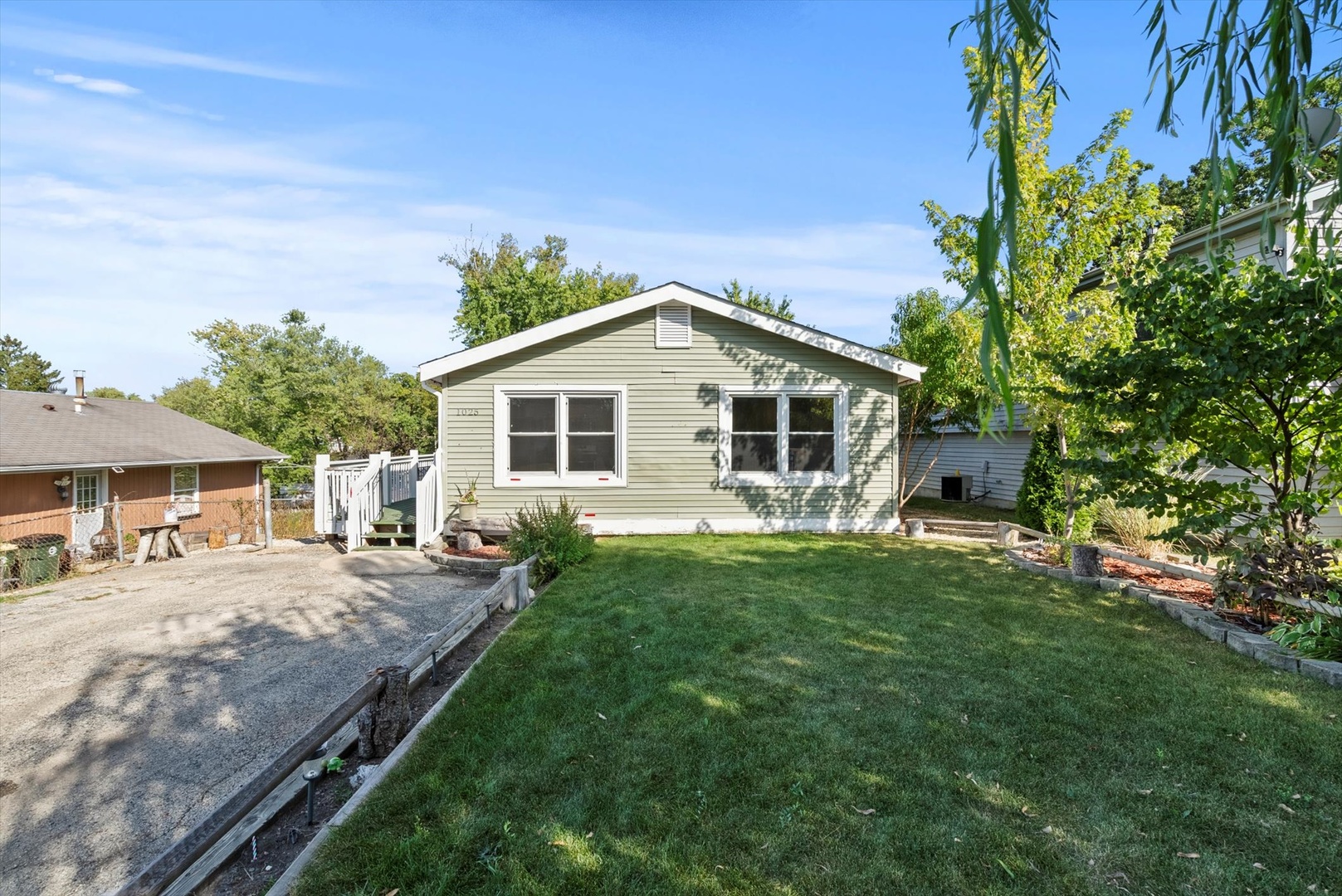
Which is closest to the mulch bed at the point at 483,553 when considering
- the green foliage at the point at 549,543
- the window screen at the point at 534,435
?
the green foliage at the point at 549,543

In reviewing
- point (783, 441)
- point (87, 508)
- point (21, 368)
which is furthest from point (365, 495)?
point (21, 368)

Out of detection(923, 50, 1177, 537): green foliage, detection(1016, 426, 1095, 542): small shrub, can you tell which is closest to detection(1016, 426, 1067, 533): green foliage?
detection(1016, 426, 1095, 542): small shrub

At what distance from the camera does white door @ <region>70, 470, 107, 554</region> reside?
15.5 metres

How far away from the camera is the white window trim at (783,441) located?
33.7 ft

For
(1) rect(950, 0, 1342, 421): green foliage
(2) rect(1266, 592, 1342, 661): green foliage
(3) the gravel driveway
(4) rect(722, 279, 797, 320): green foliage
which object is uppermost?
(4) rect(722, 279, 797, 320): green foliage

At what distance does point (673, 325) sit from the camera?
10172 mm

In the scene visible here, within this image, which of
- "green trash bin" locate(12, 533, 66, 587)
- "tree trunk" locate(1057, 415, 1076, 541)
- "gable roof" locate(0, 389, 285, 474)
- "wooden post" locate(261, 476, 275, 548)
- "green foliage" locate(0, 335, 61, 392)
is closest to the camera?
"tree trunk" locate(1057, 415, 1076, 541)

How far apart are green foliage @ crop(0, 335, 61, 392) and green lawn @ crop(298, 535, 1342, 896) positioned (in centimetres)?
5355

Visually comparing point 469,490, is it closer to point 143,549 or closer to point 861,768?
point 143,549

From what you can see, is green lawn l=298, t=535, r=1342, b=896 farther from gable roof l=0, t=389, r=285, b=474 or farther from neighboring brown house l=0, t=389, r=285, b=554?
gable roof l=0, t=389, r=285, b=474

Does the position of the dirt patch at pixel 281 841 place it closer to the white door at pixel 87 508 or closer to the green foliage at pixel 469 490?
the green foliage at pixel 469 490

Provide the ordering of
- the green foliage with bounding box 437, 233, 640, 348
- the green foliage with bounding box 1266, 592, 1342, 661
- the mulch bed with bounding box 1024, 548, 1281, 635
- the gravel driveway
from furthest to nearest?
the green foliage with bounding box 437, 233, 640, 348 < the mulch bed with bounding box 1024, 548, 1281, 635 < the green foliage with bounding box 1266, 592, 1342, 661 < the gravel driveway

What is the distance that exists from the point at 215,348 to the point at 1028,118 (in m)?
47.5

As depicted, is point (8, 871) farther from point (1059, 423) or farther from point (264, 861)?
point (1059, 423)
